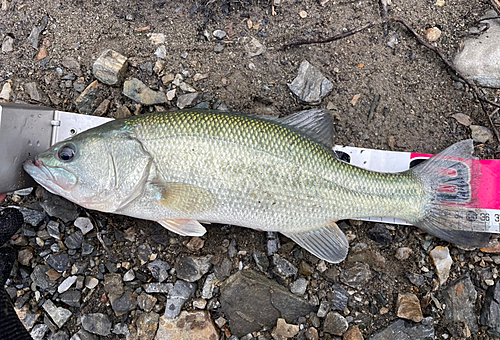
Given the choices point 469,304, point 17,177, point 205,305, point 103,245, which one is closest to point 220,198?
point 205,305

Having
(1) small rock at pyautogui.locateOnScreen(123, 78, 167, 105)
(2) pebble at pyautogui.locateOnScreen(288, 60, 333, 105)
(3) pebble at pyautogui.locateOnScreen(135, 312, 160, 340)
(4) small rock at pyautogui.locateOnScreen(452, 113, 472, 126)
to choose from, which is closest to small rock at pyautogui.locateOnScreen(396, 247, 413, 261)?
(4) small rock at pyautogui.locateOnScreen(452, 113, 472, 126)

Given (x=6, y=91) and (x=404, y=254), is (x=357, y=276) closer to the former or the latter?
(x=404, y=254)

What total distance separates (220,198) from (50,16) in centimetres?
254

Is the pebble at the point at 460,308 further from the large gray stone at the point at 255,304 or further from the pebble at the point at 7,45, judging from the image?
the pebble at the point at 7,45

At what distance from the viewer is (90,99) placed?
9.60ft

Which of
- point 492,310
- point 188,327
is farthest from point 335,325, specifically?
point 492,310

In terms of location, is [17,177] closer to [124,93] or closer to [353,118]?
[124,93]

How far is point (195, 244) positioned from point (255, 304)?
74 cm

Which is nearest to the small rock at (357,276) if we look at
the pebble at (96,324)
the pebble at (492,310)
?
the pebble at (492,310)

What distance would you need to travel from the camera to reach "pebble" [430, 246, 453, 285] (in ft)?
9.11

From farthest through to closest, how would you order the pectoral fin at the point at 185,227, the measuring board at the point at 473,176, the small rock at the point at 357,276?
the small rock at the point at 357,276
the measuring board at the point at 473,176
the pectoral fin at the point at 185,227

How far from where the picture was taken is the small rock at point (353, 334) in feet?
8.76

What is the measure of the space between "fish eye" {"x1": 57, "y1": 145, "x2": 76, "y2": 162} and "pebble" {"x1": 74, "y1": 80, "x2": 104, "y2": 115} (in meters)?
0.70

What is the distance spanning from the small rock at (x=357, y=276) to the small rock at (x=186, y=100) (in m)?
2.11
